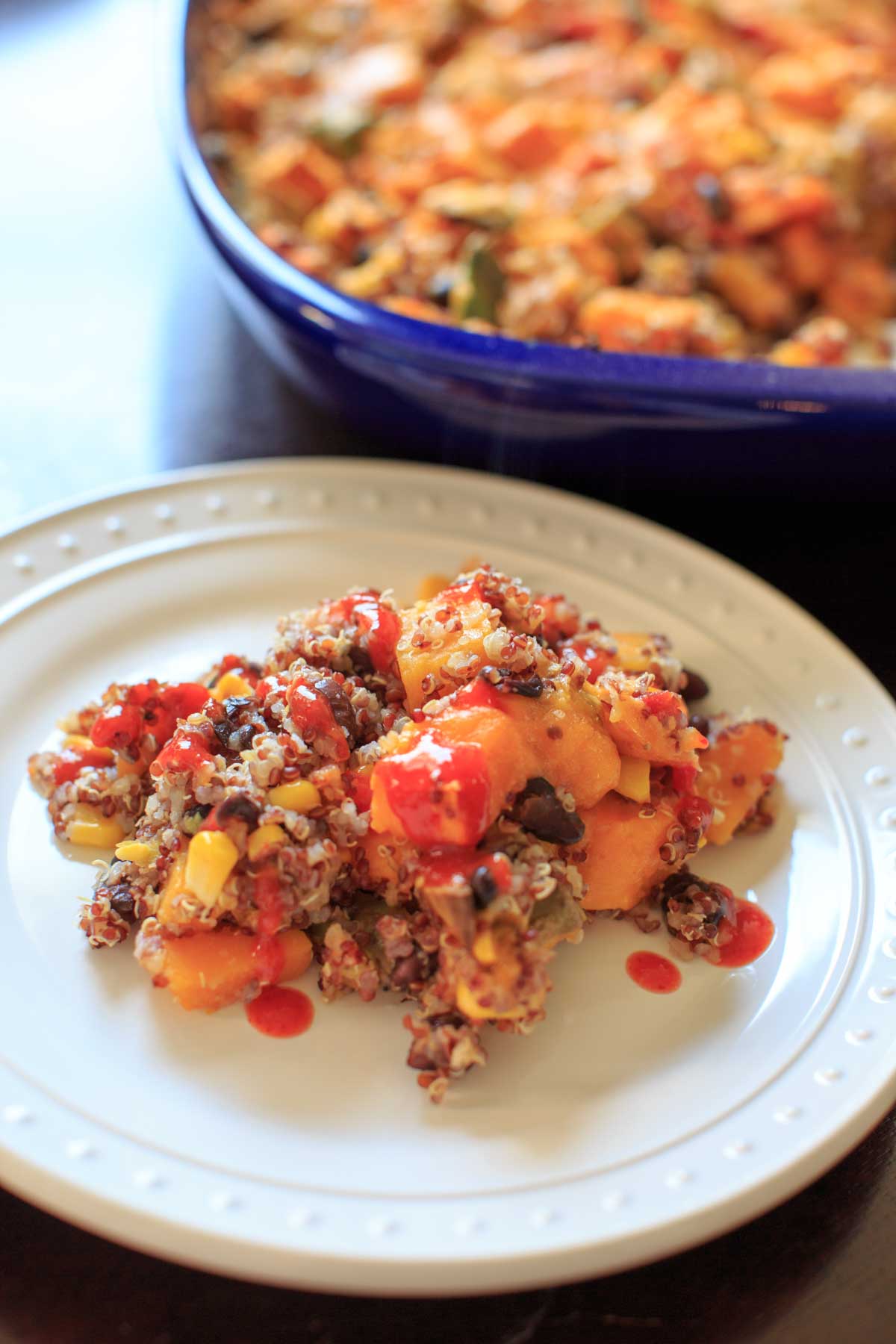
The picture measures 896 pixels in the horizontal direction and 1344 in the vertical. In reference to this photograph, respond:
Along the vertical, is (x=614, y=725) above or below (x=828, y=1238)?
above

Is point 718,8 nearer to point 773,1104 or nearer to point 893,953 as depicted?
point 893,953

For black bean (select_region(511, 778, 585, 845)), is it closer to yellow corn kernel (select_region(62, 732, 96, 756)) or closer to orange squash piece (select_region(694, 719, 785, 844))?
orange squash piece (select_region(694, 719, 785, 844))

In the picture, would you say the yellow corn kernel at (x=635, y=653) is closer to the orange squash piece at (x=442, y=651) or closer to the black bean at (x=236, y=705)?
the orange squash piece at (x=442, y=651)

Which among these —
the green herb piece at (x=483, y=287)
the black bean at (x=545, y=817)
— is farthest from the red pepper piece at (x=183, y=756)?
the green herb piece at (x=483, y=287)

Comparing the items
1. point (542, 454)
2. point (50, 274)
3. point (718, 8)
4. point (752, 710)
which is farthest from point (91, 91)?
point (752, 710)

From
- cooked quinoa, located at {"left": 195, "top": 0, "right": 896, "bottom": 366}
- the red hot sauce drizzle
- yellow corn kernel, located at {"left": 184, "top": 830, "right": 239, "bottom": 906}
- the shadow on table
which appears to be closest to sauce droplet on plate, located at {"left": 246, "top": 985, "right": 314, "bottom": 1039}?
the red hot sauce drizzle
